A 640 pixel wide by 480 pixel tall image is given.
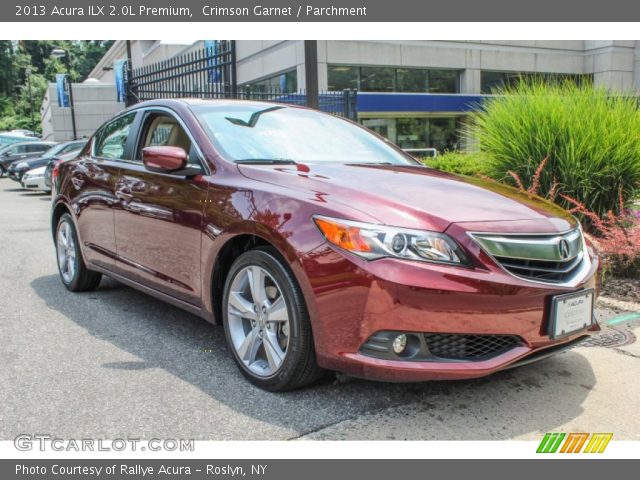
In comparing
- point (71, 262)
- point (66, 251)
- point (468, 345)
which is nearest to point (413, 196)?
point (468, 345)

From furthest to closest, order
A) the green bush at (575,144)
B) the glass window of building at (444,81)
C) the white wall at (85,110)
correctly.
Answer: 1. the white wall at (85,110)
2. the glass window of building at (444,81)
3. the green bush at (575,144)

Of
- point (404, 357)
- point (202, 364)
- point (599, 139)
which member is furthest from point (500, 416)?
point (599, 139)

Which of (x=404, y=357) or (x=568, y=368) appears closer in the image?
(x=404, y=357)

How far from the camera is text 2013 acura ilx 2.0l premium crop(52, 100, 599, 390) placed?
9.16 feet

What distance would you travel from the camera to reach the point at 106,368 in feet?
12.1

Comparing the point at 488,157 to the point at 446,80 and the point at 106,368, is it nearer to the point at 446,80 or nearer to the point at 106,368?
the point at 106,368

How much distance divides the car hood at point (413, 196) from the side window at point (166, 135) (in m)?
0.61

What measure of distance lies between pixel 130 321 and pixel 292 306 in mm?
2096

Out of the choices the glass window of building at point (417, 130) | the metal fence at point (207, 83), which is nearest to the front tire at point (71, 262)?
the metal fence at point (207, 83)

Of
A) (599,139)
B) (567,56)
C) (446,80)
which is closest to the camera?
(599,139)

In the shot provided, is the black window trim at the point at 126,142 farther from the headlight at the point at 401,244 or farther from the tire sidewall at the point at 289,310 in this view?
the headlight at the point at 401,244

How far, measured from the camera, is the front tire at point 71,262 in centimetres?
545

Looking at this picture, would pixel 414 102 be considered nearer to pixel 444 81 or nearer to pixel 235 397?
pixel 444 81

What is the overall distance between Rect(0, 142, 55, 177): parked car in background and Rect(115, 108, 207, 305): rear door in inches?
898
